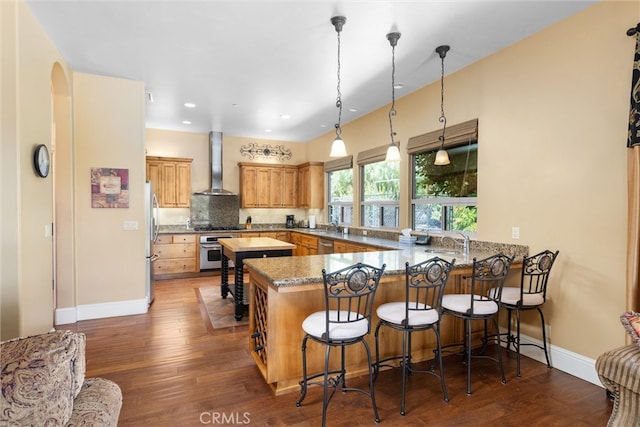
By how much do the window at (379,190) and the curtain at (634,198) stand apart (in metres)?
2.71

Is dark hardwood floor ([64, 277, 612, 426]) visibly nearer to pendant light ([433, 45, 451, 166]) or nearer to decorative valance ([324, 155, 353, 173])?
pendant light ([433, 45, 451, 166])

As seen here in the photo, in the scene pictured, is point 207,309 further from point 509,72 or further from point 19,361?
point 509,72

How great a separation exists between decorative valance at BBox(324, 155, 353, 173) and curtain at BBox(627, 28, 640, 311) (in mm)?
3920

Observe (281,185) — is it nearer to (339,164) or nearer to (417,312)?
(339,164)

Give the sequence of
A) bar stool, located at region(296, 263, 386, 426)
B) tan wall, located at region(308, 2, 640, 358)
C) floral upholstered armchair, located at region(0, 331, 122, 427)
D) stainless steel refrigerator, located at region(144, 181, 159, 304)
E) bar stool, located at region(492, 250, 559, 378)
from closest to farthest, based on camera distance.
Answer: floral upholstered armchair, located at region(0, 331, 122, 427)
bar stool, located at region(296, 263, 386, 426)
tan wall, located at region(308, 2, 640, 358)
bar stool, located at region(492, 250, 559, 378)
stainless steel refrigerator, located at region(144, 181, 159, 304)

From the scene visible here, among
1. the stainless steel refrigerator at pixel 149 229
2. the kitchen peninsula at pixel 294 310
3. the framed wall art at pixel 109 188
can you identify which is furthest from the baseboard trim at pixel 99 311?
the kitchen peninsula at pixel 294 310

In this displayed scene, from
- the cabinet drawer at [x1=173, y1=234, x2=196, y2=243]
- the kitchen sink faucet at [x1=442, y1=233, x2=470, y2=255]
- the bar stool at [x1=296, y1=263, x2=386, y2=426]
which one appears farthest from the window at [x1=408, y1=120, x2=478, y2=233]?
the cabinet drawer at [x1=173, y1=234, x2=196, y2=243]

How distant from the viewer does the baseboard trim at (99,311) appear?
375 cm

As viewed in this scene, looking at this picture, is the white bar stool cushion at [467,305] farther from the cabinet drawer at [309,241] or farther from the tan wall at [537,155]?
the cabinet drawer at [309,241]

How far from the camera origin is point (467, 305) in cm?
250

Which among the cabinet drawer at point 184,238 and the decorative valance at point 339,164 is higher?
the decorative valance at point 339,164

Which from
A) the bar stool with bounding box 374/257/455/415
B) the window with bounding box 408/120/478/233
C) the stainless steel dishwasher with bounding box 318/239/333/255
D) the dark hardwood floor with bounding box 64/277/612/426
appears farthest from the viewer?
the stainless steel dishwasher with bounding box 318/239/333/255

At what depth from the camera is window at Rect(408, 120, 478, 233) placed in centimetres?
366

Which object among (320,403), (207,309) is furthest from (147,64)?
Answer: (320,403)
